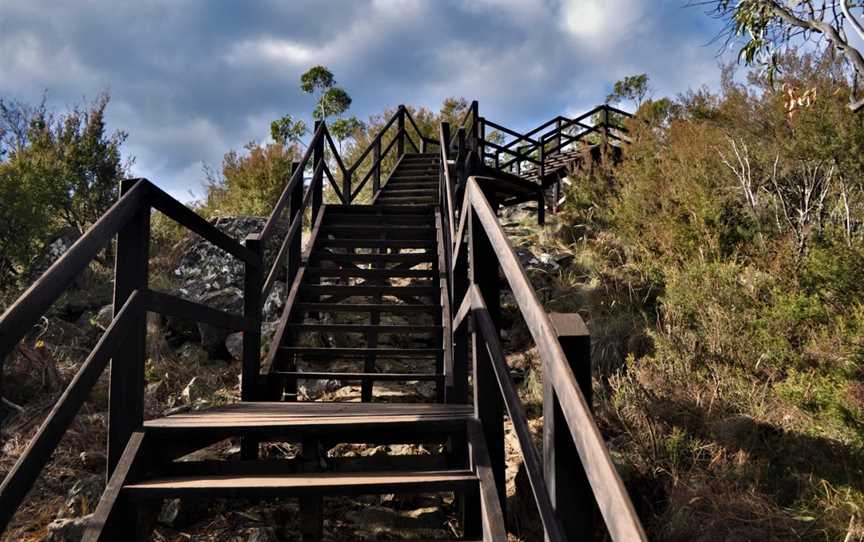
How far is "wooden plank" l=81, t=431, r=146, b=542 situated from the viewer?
1.87 metres

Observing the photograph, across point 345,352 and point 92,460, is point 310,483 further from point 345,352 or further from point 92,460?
point 92,460

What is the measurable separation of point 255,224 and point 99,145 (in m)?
5.81

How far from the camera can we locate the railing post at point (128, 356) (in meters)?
2.19

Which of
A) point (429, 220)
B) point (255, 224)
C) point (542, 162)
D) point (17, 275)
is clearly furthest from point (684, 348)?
point (17, 275)

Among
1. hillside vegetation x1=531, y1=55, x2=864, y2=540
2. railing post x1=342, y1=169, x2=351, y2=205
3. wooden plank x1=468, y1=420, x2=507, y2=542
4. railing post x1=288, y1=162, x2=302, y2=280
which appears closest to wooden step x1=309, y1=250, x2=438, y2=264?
railing post x1=288, y1=162, x2=302, y2=280

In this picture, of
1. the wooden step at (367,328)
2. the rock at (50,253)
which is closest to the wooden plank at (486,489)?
the wooden step at (367,328)

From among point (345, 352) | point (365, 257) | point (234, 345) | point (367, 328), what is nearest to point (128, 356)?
point (345, 352)

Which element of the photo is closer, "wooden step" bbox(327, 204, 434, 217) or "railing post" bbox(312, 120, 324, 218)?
"railing post" bbox(312, 120, 324, 218)

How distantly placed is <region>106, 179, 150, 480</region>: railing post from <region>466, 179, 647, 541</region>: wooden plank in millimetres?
1630

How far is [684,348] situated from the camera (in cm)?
485

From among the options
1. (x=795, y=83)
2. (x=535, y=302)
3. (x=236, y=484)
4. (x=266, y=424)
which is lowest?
(x=236, y=484)

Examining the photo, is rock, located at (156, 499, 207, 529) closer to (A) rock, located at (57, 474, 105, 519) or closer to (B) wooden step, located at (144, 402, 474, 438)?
(A) rock, located at (57, 474, 105, 519)

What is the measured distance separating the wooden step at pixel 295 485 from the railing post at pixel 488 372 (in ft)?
0.53

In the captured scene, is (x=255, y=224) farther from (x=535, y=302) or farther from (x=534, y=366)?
(x=535, y=302)
